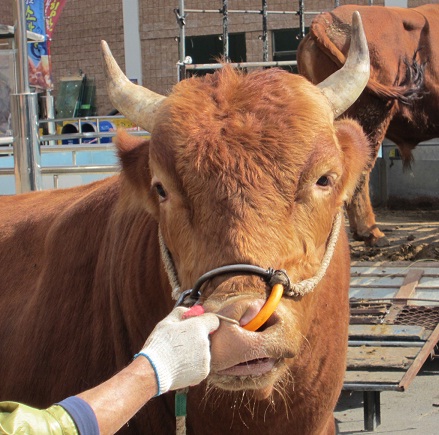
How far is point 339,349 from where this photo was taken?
3.14 meters

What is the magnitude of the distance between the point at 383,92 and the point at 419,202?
4034 millimetres

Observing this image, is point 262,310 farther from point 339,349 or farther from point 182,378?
point 339,349

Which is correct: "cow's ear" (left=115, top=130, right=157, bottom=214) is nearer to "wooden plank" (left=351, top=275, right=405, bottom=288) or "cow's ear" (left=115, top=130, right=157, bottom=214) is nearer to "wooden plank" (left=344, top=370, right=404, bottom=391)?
"wooden plank" (left=344, top=370, right=404, bottom=391)

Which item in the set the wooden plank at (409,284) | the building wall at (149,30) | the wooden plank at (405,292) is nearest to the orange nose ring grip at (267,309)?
the wooden plank at (405,292)

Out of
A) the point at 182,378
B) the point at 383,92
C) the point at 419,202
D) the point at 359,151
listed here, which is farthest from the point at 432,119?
the point at 182,378

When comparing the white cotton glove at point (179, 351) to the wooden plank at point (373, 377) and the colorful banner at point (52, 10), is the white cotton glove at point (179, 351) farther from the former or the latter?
the colorful banner at point (52, 10)

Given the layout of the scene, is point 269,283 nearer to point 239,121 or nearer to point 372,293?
point 239,121

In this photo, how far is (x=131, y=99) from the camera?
3.08 metres

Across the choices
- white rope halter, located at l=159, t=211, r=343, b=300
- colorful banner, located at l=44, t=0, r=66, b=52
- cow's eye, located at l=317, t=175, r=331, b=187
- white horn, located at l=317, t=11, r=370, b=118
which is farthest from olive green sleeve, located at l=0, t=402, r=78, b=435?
colorful banner, located at l=44, t=0, r=66, b=52

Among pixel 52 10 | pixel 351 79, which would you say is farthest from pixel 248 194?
pixel 52 10

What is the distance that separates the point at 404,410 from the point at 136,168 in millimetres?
2841

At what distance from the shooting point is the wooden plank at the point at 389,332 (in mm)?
4641

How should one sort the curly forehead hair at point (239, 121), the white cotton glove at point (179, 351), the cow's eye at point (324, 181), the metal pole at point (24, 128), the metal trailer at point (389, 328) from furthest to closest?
1. the metal pole at point (24, 128)
2. the metal trailer at point (389, 328)
3. the cow's eye at point (324, 181)
4. the curly forehead hair at point (239, 121)
5. the white cotton glove at point (179, 351)

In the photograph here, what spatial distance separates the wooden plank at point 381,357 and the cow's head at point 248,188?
54.9 inches
